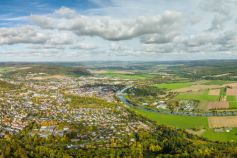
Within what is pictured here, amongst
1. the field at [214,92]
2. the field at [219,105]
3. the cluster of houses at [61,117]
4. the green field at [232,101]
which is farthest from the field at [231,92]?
the cluster of houses at [61,117]

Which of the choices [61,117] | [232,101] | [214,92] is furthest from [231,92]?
[61,117]

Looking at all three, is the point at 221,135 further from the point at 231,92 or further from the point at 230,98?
the point at 231,92

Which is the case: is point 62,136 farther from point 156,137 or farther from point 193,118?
point 193,118

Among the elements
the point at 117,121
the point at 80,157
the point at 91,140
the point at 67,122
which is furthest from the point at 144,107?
the point at 80,157

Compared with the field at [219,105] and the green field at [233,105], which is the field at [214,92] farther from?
the green field at [233,105]

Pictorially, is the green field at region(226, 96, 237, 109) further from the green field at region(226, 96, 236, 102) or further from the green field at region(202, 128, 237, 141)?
the green field at region(202, 128, 237, 141)
